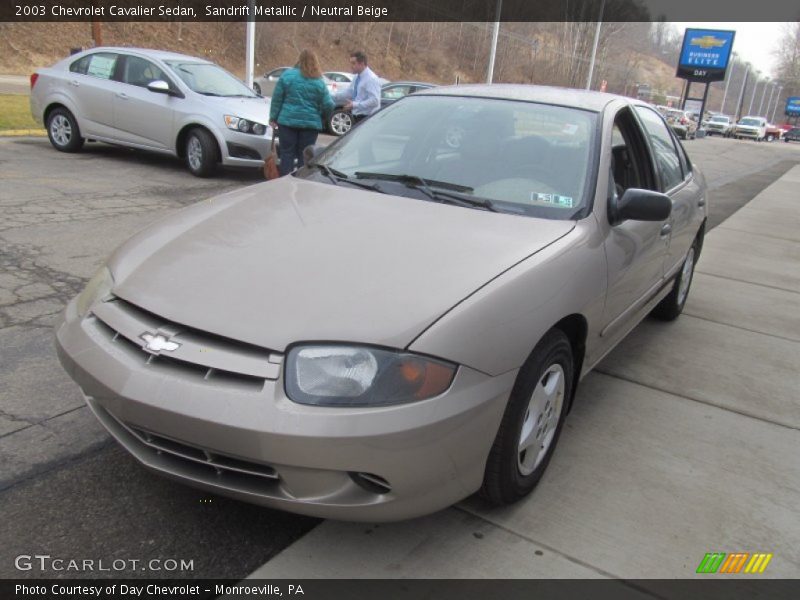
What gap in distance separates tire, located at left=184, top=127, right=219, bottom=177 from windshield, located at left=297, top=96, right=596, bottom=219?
5664 mm

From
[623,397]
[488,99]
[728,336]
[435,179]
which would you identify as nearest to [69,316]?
[435,179]

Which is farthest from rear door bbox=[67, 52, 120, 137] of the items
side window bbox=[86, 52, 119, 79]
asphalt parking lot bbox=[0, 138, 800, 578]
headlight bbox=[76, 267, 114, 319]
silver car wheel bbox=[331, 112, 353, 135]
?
headlight bbox=[76, 267, 114, 319]

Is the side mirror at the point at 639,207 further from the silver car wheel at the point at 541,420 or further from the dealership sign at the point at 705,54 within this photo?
the dealership sign at the point at 705,54

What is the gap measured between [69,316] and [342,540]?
1.33m

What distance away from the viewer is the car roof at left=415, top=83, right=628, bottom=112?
3557 millimetres

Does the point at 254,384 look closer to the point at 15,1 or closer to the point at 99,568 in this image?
the point at 99,568

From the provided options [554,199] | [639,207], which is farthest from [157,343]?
[639,207]

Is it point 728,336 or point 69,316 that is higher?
point 69,316

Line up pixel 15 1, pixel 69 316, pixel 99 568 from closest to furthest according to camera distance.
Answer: pixel 99 568, pixel 69 316, pixel 15 1

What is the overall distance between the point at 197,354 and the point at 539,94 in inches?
99.1

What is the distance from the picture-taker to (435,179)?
3207 millimetres

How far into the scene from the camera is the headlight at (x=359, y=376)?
2.00 m

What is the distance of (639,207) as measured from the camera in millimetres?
3053

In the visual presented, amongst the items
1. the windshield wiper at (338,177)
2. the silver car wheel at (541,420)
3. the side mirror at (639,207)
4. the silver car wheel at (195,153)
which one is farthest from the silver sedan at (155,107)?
the silver car wheel at (541,420)
